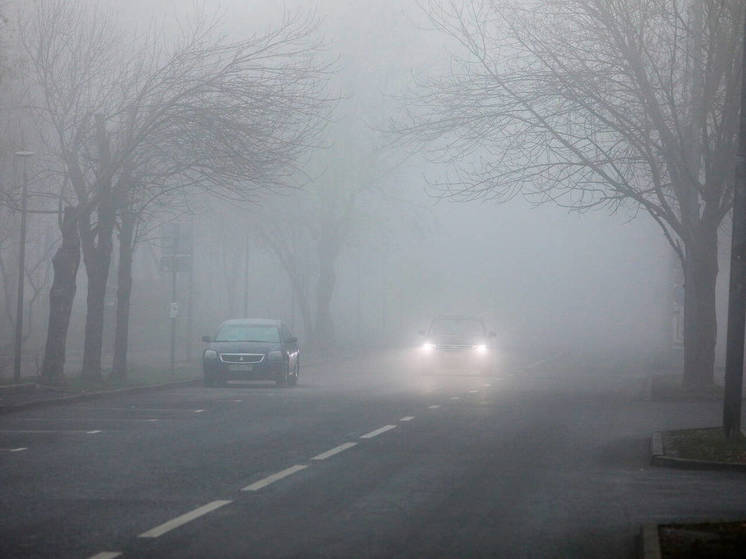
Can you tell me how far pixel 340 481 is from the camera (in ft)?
44.5

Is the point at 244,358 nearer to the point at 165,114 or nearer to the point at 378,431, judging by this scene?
the point at 165,114

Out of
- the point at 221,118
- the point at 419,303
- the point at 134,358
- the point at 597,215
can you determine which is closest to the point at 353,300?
the point at 419,303

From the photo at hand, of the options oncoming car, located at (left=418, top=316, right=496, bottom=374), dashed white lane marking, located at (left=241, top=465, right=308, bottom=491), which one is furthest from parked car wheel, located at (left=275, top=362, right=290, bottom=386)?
dashed white lane marking, located at (left=241, top=465, right=308, bottom=491)

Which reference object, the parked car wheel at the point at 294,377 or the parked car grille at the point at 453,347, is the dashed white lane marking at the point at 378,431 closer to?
the parked car wheel at the point at 294,377

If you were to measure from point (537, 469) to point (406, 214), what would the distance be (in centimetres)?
5170

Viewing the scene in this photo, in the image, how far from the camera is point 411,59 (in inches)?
2296

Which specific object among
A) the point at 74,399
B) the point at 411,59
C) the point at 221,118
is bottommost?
the point at 74,399

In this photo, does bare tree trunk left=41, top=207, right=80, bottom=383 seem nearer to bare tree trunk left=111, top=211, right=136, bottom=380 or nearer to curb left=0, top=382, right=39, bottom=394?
curb left=0, top=382, right=39, bottom=394

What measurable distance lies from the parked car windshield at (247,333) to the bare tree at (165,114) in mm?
4172

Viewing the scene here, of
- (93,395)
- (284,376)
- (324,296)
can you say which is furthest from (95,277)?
(324,296)

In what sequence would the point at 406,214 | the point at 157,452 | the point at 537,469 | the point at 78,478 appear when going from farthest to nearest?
A: the point at 406,214 < the point at 157,452 < the point at 537,469 < the point at 78,478

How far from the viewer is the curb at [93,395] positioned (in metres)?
24.1

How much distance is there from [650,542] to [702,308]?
22.3 m

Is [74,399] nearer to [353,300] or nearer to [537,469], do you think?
[537,469]
